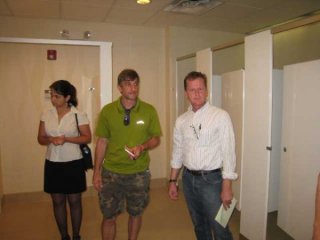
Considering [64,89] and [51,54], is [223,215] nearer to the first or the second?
[64,89]

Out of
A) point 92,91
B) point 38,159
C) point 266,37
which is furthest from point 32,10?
point 266,37

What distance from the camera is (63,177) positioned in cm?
227

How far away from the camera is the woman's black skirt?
7.44 ft

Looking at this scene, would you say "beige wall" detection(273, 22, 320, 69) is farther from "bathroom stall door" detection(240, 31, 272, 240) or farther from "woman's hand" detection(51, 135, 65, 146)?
"woman's hand" detection(51, 135, 65, 146)

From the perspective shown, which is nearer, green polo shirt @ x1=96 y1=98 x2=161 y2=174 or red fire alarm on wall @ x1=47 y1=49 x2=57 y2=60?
green polo shirt @ x1=96 y1=98 x2=161 y2=174

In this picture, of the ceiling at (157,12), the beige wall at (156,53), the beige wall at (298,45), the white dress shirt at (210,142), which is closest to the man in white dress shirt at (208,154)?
the white dress shirt at (210,142)

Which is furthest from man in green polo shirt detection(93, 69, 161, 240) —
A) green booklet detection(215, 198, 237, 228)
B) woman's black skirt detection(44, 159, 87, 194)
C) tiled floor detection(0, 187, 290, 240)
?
tiled floor detection(0, 187, 290, 240)

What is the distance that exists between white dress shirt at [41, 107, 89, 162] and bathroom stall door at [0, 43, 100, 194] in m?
1.22

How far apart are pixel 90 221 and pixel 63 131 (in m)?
1.29

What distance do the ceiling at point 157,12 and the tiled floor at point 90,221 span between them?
7.75ft

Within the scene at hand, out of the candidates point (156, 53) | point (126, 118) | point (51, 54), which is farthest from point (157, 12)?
point (126, 118)

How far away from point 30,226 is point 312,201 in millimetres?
2708

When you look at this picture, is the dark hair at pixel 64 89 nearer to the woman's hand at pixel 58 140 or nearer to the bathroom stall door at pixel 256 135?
the woman's hand at pixel 58 140

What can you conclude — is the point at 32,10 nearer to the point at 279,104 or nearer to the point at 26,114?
the point at 26,114
